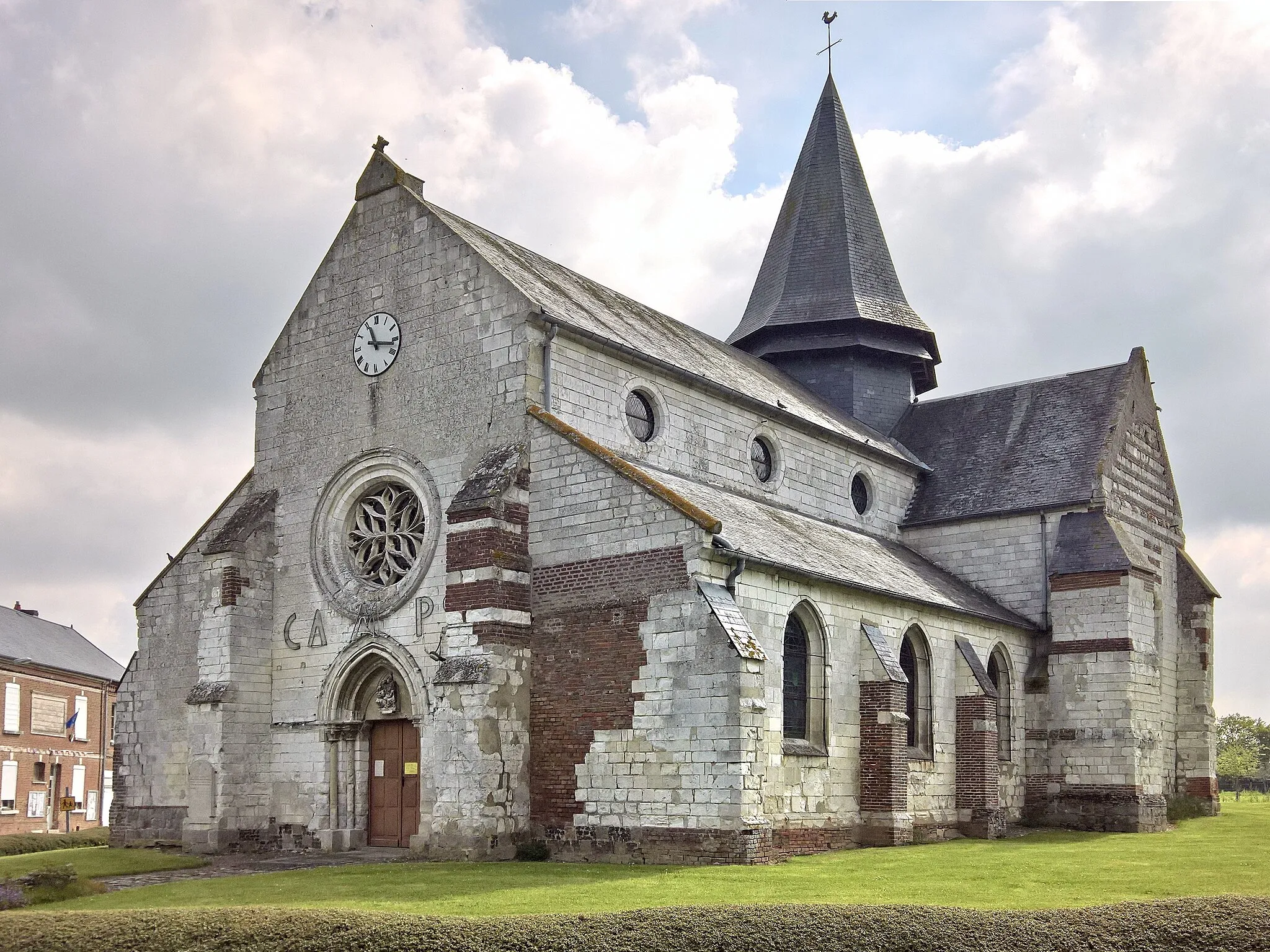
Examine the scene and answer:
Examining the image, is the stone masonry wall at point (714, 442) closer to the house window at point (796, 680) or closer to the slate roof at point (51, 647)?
the house window at point (796, 680)

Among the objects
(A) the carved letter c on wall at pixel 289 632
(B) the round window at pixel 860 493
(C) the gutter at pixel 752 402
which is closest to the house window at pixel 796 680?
(C) the gutter at pixel 752 402

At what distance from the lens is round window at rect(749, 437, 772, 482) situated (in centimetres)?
2611

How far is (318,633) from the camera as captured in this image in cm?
2262

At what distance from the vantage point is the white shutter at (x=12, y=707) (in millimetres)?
40188

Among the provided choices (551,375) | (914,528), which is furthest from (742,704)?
(914,528)

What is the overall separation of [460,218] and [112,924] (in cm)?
1604

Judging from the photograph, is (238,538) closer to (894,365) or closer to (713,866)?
(713,866)

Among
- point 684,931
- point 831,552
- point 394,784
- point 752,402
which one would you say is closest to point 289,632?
point 394,784

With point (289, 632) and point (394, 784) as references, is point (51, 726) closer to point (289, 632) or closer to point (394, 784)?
point (289, 632)

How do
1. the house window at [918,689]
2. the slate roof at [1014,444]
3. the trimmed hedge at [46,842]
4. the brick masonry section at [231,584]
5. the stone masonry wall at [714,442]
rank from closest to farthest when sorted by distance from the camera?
the stone masonry wall at [714,442] → the brick masonry section at [231,584] → the trimmed hedge at [46,842] → the house window at [918,689] → the slate roof at [1014,444]

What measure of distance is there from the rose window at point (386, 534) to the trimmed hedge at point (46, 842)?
8.31 meters

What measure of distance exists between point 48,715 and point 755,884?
35.3 metres

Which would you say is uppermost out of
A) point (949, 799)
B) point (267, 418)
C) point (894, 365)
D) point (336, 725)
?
point (894, 365)

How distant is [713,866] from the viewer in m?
17.3
